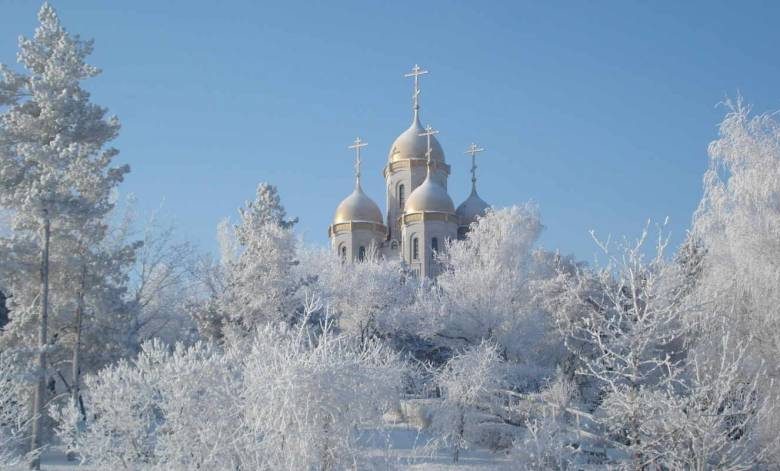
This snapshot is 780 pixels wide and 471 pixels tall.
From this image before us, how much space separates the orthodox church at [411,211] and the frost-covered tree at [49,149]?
83.1ft

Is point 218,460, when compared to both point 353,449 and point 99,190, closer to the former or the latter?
point 353,449

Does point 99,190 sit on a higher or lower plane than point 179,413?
higher

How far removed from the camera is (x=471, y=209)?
50719 mm

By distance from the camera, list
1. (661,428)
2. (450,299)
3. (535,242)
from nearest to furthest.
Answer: (661,428)
(450,299)
(535,242)

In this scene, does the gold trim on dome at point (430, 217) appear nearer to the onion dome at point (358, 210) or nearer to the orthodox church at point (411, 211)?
the orthodox church at point (411, 211)

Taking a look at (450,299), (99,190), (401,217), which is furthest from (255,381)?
(401,217)

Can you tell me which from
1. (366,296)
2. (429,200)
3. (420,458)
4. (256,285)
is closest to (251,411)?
(420,458)

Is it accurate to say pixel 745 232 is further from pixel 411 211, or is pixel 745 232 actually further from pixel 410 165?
pixel 410 165

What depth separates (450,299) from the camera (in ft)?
120

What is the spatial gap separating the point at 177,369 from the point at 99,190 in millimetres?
9747

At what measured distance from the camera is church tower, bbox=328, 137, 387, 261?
167ft

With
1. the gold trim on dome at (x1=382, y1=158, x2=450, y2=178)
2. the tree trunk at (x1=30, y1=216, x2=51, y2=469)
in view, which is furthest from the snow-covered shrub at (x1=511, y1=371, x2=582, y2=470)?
the gold trim on dome at (x1=382, y1=158, x2=450, y2=178)

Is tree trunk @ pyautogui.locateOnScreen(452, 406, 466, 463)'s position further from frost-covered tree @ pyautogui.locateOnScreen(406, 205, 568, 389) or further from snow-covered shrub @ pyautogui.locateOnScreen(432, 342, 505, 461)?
frost-covered tree @ pyautogui.locateOnScreen(406, 205, 568, 389)

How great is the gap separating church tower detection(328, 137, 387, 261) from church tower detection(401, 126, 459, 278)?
254 cm
